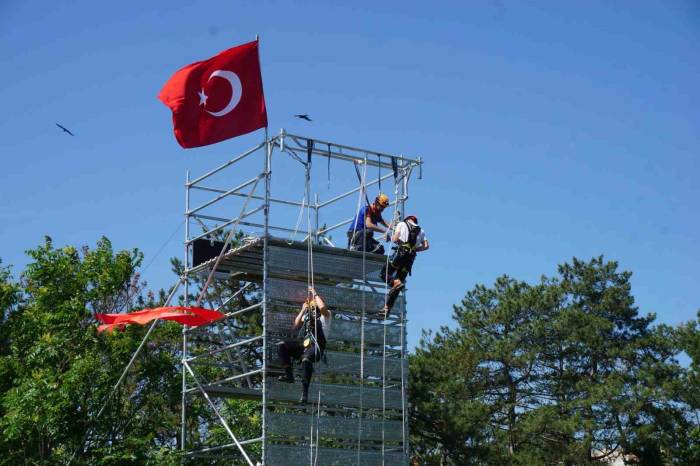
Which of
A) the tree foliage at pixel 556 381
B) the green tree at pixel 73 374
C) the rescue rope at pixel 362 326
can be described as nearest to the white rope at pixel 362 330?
the rescue rope at pixel 362 326

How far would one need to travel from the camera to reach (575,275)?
43562mm

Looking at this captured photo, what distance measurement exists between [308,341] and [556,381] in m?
24.9

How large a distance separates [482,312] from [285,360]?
2604cm

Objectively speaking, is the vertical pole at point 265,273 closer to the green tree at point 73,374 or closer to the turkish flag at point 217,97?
the turkish flag at point 217,97

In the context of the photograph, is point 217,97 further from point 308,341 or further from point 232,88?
point 308,341

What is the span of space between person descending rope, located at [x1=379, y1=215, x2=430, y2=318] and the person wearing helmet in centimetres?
43

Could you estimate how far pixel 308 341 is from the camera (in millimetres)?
18234

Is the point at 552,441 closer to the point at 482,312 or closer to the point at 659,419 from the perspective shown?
the point at 659,419

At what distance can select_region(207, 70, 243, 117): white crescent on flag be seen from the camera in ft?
65.7

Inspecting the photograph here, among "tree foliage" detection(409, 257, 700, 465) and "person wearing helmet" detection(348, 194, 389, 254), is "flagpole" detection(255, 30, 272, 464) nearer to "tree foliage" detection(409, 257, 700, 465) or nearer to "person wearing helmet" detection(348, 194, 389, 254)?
"person wearing helmet" detection(348, 194, 389, 254)

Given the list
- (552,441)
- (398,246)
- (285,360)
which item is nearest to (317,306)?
(285,360)

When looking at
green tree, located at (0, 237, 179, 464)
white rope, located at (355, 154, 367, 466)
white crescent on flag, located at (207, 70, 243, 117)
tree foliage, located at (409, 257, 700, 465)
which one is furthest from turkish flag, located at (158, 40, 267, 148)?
tree foliage, located at (409, 257, 700, 465)

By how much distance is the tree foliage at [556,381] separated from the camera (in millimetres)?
36625

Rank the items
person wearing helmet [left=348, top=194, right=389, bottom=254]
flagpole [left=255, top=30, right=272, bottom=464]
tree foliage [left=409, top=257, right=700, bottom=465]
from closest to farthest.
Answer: flagpole [left=255, top=30, right=272, bottom=464] → person wearing helmet [left=348, top=194, right=389, bottom=254] → tree foliage [left=409, top=257, right=700, bottom=465]
